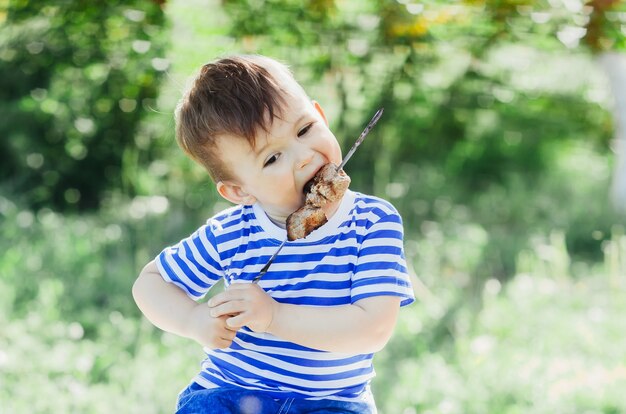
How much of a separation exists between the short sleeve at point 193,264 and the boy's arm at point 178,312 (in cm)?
2

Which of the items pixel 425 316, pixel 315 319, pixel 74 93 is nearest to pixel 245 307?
pixel 315 319

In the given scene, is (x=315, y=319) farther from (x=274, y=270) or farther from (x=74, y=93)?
(x=74, y=93)

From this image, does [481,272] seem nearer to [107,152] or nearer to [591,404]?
[591,404]

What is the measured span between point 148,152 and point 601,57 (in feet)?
7.33

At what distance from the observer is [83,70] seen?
472cm

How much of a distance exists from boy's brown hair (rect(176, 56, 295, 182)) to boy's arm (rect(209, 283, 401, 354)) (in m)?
0.29

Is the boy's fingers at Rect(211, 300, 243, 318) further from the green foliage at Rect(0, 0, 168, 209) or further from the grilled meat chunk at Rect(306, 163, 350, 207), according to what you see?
the green foliage at Rect(0, 0, 168, 209)

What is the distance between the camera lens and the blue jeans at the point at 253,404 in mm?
1869

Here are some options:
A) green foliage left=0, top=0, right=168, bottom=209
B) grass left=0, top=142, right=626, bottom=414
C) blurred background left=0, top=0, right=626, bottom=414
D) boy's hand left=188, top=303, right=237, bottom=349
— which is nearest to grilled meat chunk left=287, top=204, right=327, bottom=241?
boy's hand left=188, top=303, right=237, bottom=349

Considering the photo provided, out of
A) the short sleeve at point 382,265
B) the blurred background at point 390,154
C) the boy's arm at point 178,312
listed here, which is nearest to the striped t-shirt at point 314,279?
the short sleeve at point 382,265

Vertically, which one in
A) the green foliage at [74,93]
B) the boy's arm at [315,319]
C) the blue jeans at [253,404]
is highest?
the boy's arm at [315,319]

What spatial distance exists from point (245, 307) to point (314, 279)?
180mm

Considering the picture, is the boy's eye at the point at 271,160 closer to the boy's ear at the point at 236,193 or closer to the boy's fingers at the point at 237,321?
the boy's ear at the point at 236,193

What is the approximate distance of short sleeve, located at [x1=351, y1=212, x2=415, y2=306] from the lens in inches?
72.1
